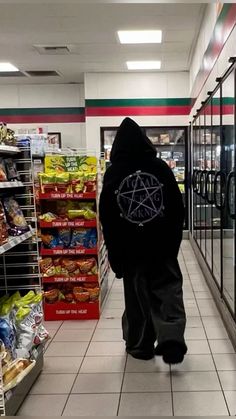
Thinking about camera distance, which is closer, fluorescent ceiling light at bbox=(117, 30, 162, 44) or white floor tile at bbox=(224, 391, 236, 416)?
white floor tile at bbox=(224, 391, 236, 416)

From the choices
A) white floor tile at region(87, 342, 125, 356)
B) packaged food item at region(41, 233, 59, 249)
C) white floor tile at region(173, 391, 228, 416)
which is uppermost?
packaged food item at region(41, 233, 59, 249)

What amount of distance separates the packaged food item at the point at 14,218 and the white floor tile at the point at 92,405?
113cm

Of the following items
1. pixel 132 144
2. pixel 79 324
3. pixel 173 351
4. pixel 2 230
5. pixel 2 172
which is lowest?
pixel 79 324

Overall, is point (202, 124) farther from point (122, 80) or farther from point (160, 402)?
point (160, 402)

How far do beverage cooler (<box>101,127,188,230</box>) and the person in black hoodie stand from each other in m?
6.00

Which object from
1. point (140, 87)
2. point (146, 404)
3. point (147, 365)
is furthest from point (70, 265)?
point (140, 87)

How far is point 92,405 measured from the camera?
Result: 9.16 feet

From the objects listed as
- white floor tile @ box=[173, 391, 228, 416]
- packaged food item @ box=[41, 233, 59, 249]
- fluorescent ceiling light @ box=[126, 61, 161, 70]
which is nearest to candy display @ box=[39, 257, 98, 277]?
packaged food item @ box=[41, 233, 59, 249]

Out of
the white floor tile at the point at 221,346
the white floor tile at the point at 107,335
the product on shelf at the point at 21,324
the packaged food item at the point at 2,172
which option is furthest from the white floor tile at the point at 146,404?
the packaged food item at the point at 2,172

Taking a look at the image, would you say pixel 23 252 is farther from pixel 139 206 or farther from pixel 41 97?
pixel 41 97

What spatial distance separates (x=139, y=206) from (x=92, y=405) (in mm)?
1337

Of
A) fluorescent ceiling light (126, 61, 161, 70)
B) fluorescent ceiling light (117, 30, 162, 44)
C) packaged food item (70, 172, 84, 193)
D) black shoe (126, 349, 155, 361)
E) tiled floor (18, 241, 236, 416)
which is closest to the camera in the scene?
tiled floor (18, 241, 236, 416)

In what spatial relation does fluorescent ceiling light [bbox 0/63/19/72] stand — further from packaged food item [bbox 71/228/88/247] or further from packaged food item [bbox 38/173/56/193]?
packaged food item [bbox 71/228/88/247]

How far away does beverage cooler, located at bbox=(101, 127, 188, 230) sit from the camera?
9258 millimetres
